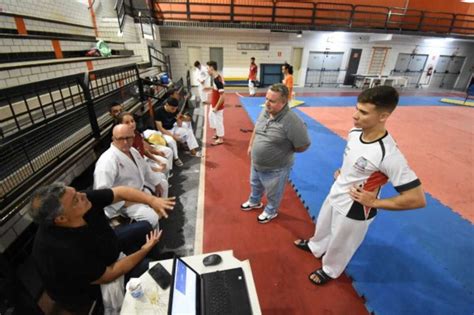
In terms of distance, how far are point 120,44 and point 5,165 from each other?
6793 mm

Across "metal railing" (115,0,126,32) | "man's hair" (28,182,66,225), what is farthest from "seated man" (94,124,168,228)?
"metal railing" (115,0,126,32)

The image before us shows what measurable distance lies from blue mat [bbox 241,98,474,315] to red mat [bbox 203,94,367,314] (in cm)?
23

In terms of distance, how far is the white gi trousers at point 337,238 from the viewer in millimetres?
1714

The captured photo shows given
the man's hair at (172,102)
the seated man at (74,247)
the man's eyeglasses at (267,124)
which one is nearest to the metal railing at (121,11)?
the man's hair at (172,102)

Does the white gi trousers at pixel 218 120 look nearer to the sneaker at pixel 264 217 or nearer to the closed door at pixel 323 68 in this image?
the sneaker at pixel 264 217

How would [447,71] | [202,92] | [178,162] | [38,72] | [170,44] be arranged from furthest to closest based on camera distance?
[447,71]
[170,44]
[202,92]
[178,162]
[38,72]

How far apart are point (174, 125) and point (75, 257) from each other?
11.3 feet

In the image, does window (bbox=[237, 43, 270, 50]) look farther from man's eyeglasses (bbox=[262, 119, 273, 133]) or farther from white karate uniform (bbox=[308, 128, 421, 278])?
white karate uniform (bbox=[308, 128, 421, 278])

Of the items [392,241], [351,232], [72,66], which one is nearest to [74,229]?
[351,232]

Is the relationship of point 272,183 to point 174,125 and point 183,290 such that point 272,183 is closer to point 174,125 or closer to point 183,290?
point 183,290

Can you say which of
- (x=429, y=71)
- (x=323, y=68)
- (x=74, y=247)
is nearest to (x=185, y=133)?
(x=74, y=247)

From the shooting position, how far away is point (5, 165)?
1793mm

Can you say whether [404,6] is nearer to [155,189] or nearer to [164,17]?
[164,17]

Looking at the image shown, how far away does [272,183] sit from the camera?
244 cm
